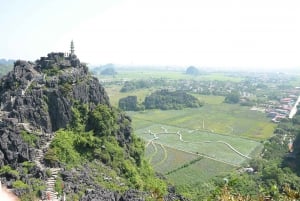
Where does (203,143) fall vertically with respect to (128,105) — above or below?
below

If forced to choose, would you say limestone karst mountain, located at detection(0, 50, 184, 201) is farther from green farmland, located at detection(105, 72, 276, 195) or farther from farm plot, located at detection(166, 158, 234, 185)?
green farmland, located at detection(105, 72, 276, 195)

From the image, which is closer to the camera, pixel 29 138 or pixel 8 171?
pixel 8 171

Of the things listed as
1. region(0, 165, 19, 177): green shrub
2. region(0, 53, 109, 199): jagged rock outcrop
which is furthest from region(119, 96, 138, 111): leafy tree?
region(0, 165, 19, 177): green shrub

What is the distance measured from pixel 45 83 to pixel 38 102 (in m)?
2.76

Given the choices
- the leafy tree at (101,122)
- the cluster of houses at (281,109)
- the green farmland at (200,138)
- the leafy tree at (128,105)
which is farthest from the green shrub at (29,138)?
the leafy tree at (128,105)

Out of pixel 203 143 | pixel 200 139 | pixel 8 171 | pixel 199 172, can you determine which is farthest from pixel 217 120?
pixel 8 171

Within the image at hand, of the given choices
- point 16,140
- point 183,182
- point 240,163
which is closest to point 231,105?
point 240,163

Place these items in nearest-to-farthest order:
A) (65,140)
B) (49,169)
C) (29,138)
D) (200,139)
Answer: (49,169)
(29,138)
(65,140)
(200,139)

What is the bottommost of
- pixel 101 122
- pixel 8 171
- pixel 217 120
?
pixel 217 120

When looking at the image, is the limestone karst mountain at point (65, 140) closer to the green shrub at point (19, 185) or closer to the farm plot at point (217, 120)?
the green shrub at point (19, 185)

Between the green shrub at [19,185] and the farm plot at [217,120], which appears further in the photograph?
the farm plot at [217,120]

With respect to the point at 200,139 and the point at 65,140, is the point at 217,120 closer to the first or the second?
the point at 200,139

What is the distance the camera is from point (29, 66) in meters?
38.5

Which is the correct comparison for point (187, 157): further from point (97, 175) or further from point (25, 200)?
point (25, 200)
